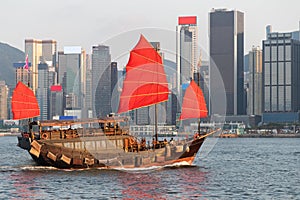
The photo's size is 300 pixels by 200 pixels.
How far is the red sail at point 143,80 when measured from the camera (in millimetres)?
75312

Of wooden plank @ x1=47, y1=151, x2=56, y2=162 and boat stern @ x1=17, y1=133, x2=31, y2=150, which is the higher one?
boat stern @ x1=17, y1=133, x2=31, y2=150

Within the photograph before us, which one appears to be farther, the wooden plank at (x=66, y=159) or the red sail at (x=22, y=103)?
the red sail at (x=22, y=103)

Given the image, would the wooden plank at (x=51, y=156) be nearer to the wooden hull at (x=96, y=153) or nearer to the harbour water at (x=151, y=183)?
the wooden hull at (x=96, y=153)

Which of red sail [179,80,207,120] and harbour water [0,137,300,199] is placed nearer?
harbour water [0,137,300,199]

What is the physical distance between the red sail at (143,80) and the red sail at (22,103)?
15.8m

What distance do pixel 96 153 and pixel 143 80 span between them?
32.2ft

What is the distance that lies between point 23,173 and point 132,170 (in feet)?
34.0

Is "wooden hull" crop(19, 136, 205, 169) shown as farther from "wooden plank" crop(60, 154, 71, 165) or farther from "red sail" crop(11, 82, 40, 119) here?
"red sail" crop(11, 82, 40, 119)

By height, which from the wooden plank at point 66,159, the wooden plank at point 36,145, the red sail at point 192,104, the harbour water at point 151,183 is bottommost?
the harbour water at point 151,183

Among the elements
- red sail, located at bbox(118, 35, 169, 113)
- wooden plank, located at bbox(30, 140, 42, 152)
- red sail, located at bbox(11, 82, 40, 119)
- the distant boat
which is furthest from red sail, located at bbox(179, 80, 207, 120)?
red sail, located at bbox(11, 82, 40, 119)

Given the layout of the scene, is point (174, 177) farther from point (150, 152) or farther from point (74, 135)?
point (74, 135)

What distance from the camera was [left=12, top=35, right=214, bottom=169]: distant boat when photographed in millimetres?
70375

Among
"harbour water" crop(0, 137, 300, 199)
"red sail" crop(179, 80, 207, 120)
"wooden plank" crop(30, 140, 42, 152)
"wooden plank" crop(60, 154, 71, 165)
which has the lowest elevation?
"harbour water" crop(0, 137, 300, 199)

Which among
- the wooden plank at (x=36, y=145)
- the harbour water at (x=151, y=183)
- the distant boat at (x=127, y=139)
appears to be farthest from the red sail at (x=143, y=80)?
the wooden plank at (x=36, y=145)
